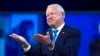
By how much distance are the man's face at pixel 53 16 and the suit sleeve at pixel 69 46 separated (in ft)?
0.34

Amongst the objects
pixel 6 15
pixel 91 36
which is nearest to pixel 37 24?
pixel 6 15

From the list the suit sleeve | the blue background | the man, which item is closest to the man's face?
the man

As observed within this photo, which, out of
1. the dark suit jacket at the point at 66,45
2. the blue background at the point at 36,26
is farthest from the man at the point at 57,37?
the blue background at the point at 36,26

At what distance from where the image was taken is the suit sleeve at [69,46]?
1.73 m

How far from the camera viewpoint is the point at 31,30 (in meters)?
3.19

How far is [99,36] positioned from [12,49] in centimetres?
81

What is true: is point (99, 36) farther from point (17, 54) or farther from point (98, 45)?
point (17, 54)

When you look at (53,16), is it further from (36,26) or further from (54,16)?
(36,26)

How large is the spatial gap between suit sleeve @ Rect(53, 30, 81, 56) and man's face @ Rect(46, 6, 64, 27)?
A: 10 centimetres

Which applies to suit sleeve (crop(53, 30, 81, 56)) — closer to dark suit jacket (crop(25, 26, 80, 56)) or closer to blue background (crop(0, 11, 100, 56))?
dark suit jacket (crop(25, 26, 80, 56))

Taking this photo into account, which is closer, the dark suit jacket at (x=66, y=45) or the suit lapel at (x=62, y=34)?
the dark suit jacket at (x=66, y=45)

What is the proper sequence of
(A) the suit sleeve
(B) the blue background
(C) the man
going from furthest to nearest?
(B) the blue background
(C) the man
(A) the suit sleeve

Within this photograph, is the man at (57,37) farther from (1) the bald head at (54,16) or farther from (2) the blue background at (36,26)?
(2) the blue background at (36,26)

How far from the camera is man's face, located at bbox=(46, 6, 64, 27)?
6.43ft
